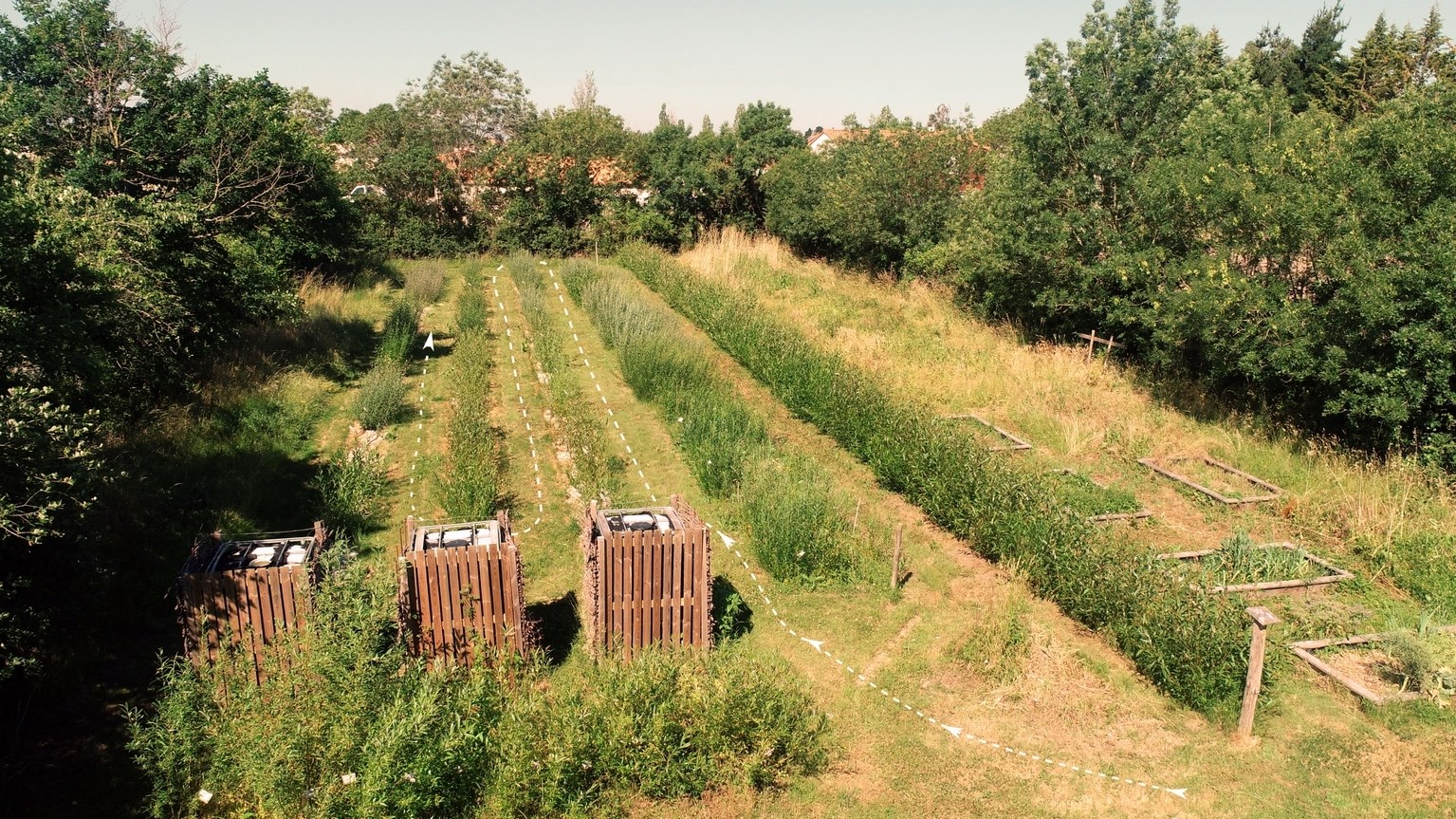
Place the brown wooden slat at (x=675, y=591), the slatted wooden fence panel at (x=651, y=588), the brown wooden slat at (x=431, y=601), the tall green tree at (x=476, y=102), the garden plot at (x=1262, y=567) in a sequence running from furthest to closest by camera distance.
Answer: the tall green tree at (x=476, y=102) < the garden plot at (x=1262, y=567) < the brown wooden slat at (x=675, y=591) < the slatted wooden fence panel at (x=651, y=588) < the brown wooden slat at (x=431, y=601)

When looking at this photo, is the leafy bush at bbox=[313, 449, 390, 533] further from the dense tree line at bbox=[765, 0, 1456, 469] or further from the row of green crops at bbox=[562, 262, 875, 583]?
the dense tree line at bbox=[765, 0, 1456, 469]

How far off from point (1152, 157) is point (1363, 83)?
74.7 feet

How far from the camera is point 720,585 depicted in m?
9.28

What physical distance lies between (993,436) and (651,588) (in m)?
7.56

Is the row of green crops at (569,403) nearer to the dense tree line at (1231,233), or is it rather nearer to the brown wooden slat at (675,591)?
the brown wooden slat at (675,591)

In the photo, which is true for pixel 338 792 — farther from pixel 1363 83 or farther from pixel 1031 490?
pixel 1363 83

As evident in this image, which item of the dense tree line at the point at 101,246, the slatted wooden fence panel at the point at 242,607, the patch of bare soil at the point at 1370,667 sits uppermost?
the dense tree line at the point at 101,246

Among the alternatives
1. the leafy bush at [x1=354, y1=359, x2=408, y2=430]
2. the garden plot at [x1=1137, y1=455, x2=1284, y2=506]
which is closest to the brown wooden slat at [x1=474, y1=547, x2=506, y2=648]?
the leafy bush at [x1=354, y1=359, x2=408, y2=430]

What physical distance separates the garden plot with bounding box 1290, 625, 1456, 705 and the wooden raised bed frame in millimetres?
762

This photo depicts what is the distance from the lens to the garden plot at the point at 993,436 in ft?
42.5

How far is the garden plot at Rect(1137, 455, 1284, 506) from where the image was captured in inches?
448

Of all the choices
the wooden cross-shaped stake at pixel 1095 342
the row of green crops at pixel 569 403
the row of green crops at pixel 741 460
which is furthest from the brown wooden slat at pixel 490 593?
the wooden cross-shaped stake at pixel 1095 342

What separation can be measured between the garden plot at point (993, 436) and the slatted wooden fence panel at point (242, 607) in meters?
8.50

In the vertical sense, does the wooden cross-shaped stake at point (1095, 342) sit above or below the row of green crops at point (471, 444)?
above
